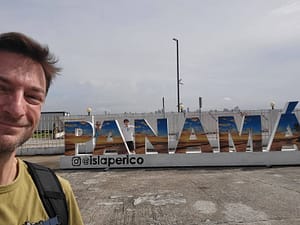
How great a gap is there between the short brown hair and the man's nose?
0.19m

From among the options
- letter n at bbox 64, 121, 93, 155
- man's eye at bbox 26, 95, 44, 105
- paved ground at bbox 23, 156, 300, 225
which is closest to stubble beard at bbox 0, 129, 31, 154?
man's eye at bbox 26, 95, 44, 105

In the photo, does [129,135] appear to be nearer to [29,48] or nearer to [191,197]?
[191,197]

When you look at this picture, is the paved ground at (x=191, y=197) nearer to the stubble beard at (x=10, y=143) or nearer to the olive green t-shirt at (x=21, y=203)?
the olive green t-shirt at (x=21, y=203)

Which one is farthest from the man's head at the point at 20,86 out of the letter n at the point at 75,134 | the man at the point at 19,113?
the letter n at the point at 75,134

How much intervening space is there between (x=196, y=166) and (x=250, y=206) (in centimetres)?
665

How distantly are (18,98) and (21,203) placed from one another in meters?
0.44

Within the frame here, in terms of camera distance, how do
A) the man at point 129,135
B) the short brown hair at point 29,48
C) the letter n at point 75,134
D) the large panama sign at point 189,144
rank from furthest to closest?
the man at point 129,135 → the letter n at point 75,134 → the large panama sign at point 189,144 → the short brown hair at point 29,48

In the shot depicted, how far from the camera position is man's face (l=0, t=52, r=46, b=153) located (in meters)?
1.47

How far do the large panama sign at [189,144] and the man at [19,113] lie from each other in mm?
11623

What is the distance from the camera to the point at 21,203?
1.54 metres

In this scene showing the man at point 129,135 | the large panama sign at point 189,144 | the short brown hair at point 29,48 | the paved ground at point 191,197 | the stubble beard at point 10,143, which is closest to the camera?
the stubble beard at point 10,143

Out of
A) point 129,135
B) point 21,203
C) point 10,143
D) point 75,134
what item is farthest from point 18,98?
point 129,135

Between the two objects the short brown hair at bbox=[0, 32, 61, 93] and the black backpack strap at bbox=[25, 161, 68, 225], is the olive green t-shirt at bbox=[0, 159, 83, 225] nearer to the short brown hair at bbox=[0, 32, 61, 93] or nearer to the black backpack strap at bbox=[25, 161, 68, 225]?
the black backpack strap at bbox=[25, 161, 68, 225]

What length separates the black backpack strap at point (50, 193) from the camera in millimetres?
1604
